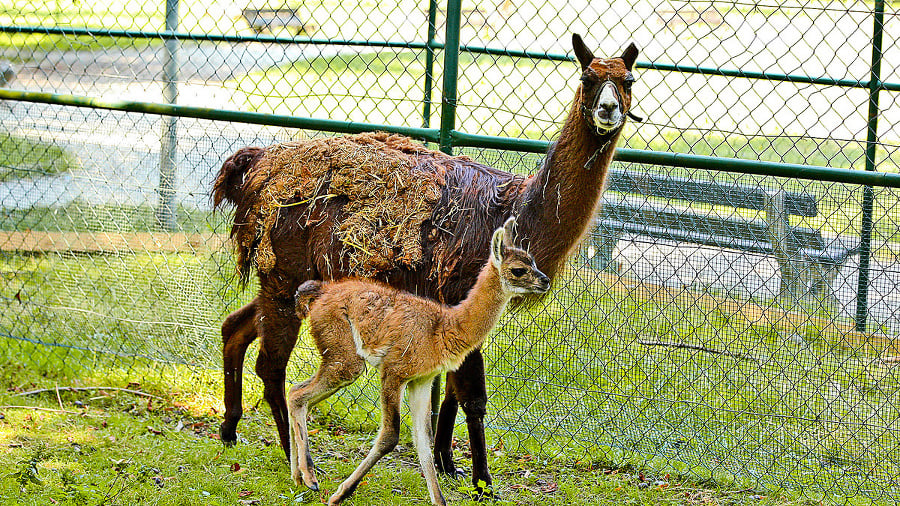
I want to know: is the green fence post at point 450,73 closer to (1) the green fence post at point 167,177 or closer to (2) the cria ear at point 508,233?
(2) the cria ear at point 508,233

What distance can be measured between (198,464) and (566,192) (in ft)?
8.69

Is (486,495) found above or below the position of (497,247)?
below

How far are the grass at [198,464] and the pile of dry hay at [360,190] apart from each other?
121 centimetres

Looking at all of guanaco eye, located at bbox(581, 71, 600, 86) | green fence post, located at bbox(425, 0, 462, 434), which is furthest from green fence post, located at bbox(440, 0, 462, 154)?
guanaco eye, located at bbox(581, 71, 600, 86)

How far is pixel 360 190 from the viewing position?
14.3ft

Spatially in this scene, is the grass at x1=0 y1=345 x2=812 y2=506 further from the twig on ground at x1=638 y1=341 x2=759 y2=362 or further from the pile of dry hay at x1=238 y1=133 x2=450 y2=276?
the pile of dry hay at x1=238 y1=133 x2=450 y2=276

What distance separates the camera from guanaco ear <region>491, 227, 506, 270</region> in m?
3.65

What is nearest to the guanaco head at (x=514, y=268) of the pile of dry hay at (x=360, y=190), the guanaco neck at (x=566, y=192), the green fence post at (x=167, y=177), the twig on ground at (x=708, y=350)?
the guanaco neck at (x=566, y=192)

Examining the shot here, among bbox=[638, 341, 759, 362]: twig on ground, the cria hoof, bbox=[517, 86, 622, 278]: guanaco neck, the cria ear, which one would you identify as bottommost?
the cria hoof

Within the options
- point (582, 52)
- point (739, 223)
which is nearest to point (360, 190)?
point (582, 52)

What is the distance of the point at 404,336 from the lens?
3.78m

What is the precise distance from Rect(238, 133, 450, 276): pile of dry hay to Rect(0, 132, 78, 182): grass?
263cm

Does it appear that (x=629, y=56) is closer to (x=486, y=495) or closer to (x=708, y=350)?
(x=708, y=350)

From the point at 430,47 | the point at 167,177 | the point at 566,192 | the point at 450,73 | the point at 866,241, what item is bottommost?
the point at 866,241
